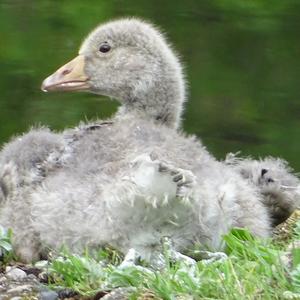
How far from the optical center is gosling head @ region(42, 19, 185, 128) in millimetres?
6672

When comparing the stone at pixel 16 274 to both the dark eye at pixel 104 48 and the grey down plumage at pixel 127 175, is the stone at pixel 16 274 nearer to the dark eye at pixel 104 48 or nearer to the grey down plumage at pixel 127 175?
the grey down plumage at pixel 127 175

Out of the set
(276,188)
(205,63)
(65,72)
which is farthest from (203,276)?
(205,63)

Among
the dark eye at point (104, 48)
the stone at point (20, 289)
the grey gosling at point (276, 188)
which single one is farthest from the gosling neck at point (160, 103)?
the stone at point (20, 289)

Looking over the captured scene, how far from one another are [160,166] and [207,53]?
4645mm

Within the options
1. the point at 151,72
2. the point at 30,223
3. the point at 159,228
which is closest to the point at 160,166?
the point at 159,228

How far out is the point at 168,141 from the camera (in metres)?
5.91

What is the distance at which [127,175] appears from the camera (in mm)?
5496

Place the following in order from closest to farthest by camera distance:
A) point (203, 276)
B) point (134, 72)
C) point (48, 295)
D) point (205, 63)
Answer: point (203, 276), point (48, 295), point (134, 72), point (205, 63)

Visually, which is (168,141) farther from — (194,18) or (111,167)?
(194,18)

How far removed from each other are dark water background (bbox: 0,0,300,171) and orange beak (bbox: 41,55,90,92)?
7.87ft

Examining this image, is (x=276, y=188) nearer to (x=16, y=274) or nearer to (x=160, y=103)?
(x=160, y=103)

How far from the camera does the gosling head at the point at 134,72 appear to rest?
667 centimetres

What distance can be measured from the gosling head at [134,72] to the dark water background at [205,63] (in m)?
2.53

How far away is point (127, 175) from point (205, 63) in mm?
4478
